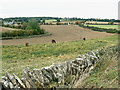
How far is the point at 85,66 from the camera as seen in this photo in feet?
21.5

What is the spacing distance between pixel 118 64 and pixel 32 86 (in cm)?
474

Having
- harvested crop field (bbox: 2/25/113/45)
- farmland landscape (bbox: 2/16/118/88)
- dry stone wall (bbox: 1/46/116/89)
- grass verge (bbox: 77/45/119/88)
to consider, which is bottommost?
harvested crop field (bbox: 2/25/113/45)

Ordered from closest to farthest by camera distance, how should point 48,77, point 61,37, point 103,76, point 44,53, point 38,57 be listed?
point 48,77 → point 103,76 → point 38,57 → point 44,53 → point 61,37

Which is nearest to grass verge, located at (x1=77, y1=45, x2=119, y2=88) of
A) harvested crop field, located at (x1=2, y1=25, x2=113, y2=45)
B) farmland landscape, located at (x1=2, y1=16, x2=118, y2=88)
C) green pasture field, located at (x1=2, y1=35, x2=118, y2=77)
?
farmland landscape, located at (x1=2, y1=16, x2=118, y2=88)

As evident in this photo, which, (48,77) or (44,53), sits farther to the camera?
(44,53)

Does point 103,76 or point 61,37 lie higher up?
point 103,76

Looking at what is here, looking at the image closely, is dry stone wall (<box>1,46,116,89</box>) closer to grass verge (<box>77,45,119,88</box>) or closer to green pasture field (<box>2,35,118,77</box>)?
grass verge (<box>77,45,119,88</box>)

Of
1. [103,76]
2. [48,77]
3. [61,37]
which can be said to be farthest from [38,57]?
[61,37]

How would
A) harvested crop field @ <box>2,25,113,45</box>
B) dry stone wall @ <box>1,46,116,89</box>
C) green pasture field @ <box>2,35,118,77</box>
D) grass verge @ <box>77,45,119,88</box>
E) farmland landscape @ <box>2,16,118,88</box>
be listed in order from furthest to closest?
harvested crop field @ <box>2,25,113,45</box>
green pasture field @ <box>2,35,118,77</box>
farmland landscape @ <box>2,16,118,88</box>
grass verge @ <box>77,45,119,88</box>
dry stone wall @ <box>1,46,116,89</box>

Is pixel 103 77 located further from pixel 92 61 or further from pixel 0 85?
pixel 0 85

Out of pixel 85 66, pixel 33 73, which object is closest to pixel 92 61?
pixel 85 66

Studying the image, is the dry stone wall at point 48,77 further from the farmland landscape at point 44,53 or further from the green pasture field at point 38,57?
the green pasture field at point 38,57

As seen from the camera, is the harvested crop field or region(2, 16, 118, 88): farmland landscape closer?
region(2, 16, 118, 88): farmland landscape

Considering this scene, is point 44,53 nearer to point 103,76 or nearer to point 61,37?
point 103,76
